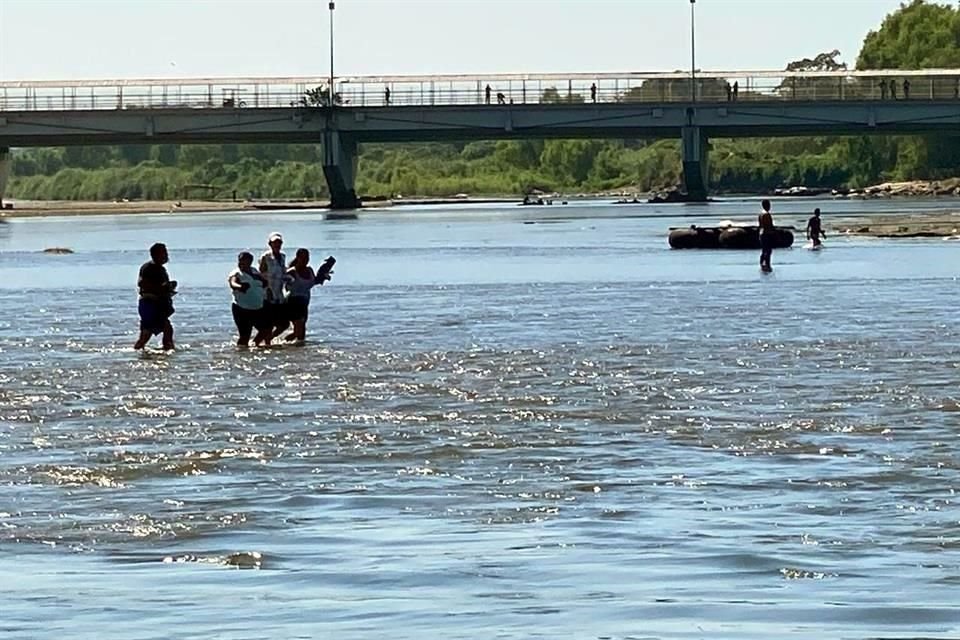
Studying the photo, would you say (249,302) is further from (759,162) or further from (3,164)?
(759,162)

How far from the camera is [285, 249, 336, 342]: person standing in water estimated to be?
91.7 ft

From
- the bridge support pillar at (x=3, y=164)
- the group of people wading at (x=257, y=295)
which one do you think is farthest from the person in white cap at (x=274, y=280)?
the bridge support pillar at (x=3, y=164)

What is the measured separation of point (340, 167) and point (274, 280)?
9107cm

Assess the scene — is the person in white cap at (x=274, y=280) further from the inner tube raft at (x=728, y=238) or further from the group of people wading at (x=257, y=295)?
the inner tube raft at (x=728, y=238)

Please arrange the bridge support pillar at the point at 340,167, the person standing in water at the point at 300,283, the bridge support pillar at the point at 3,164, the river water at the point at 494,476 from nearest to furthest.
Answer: the river water at the point at 494,476, the person standing in water at the point at 300,283, the bridge support pillar at the point at 340,167, the bridge support pillar at the point at 3,164

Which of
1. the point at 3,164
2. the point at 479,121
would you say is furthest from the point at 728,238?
the point at 3,164

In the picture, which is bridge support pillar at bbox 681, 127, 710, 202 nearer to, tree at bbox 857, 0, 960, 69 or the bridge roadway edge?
the bridge roadway edge

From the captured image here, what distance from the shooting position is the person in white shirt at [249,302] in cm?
2717

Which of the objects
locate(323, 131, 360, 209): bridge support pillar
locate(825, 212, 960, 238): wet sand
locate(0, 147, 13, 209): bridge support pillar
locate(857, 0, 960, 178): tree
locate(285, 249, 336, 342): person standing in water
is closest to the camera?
locate(285, 249, 336, 342): person standing in water

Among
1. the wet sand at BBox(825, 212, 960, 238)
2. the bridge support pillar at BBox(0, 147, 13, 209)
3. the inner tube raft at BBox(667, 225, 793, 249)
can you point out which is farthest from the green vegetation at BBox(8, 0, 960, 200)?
the inner tube raft at BBox(667, 225, 793, 249)

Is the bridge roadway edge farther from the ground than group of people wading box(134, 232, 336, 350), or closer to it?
farther from the ground

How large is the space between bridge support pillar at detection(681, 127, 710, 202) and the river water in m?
80.1

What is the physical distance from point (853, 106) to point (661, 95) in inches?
416

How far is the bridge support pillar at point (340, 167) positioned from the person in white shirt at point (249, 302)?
287ft
